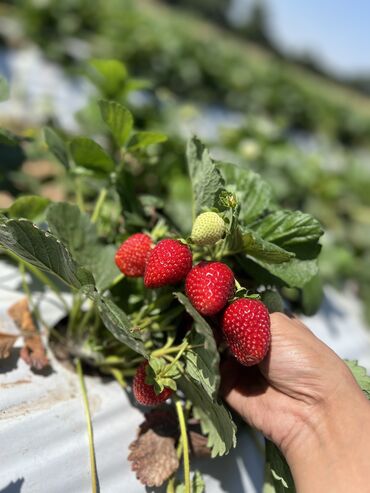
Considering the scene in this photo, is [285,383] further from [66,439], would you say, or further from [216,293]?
[66,439]

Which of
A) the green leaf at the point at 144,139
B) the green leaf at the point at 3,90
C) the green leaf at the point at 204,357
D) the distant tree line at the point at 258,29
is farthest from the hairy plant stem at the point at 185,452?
the distant tree line at the point at 258,29

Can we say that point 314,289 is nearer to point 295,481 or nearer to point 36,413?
point 295,481

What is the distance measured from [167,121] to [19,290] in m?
0.80

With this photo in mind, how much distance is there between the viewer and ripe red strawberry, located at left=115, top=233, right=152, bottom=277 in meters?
0.61

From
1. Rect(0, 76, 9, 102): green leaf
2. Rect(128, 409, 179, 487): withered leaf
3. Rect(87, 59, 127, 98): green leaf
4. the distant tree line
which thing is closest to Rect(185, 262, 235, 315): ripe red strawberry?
Rect(128, 409, 179, 487): withered leaf

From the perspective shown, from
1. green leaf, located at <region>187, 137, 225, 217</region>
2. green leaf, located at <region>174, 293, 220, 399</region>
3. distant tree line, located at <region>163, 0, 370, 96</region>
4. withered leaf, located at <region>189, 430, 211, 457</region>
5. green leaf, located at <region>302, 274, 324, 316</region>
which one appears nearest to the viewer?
green leaf, located at <region>174, 293, 220, 399</region>

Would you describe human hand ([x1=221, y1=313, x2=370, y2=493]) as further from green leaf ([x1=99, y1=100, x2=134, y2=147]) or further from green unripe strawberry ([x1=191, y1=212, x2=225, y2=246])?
green leaf ([x1=99, y1=100, x2=134, y2=147])

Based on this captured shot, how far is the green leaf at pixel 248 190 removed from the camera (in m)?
0.70

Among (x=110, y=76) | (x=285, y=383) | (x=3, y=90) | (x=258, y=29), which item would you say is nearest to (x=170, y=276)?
(x=285, y=383)

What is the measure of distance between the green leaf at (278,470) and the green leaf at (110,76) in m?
0.79

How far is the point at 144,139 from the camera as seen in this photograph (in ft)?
2.45

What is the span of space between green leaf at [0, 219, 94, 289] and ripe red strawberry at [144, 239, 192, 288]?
0.08m

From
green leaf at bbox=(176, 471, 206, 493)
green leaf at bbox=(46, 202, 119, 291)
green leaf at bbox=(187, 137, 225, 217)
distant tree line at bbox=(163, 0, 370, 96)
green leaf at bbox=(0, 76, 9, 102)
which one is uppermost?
green leaf at bbox=(187, 137, 225, 217)

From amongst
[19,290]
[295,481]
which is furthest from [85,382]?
[295,481]
